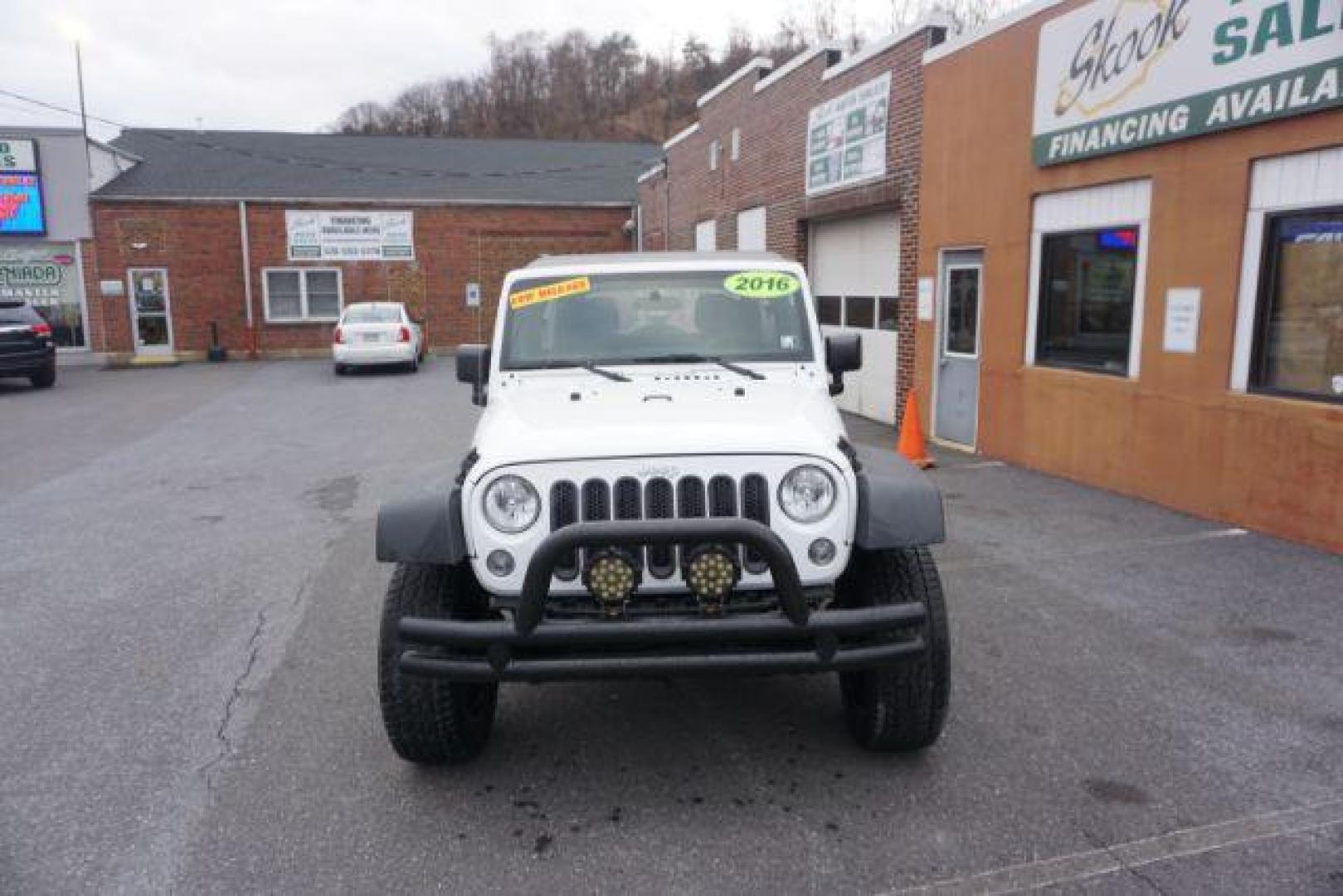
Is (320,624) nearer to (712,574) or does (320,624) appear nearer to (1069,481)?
(712,574)

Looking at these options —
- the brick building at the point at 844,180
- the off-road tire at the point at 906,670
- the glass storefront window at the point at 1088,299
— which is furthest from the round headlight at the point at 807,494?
the brick building at the point at 844,180

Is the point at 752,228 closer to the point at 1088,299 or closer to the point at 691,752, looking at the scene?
the point at 1088,299

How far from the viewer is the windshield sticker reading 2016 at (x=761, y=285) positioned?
4.70m

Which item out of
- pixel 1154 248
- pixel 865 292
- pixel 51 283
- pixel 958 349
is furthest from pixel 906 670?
pixel 51 283

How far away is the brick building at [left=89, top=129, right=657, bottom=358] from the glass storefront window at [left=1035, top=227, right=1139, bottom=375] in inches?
761

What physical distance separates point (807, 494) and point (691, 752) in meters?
1.19

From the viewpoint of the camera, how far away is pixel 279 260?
26422 millimetres

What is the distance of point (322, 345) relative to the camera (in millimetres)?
26844

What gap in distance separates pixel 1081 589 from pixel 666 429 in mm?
3554

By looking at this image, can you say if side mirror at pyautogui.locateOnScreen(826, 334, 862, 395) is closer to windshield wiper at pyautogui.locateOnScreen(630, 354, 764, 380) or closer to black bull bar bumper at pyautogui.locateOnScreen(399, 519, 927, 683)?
windshield wiper at pyautogui.locateOnScreen(630, 354, 764, 380)

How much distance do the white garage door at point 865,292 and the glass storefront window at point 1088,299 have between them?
112 inches

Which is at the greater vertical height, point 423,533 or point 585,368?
point 585,368

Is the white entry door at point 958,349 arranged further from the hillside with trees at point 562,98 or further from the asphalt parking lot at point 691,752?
the hillside with trees at point 562,98

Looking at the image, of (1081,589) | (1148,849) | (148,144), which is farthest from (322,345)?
(1148,849)
